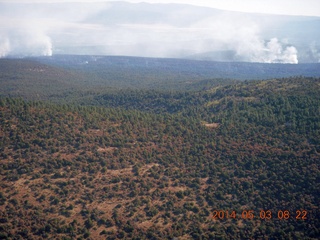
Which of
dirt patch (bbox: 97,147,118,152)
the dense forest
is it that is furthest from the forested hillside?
dirt patch (bbox: 97,147,118,152)

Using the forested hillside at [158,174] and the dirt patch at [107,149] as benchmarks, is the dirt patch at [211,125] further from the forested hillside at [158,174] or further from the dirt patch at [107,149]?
the dirt patch at [107,149]

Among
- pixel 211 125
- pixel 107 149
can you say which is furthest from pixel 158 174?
pixel 211 125

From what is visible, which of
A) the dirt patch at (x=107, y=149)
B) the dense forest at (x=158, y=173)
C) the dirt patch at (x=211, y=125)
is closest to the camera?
the dense forest at (x=158, y=173)

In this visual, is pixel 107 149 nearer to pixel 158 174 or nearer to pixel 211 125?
pixel 158 174

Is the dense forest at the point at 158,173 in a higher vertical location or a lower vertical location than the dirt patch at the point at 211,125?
lower

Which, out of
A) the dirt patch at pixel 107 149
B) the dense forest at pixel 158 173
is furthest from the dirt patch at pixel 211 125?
the dirt patch at pixel 107 149

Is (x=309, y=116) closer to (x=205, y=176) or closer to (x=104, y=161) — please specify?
(x=205, y=176)
